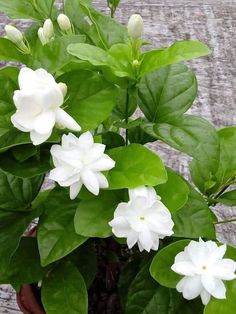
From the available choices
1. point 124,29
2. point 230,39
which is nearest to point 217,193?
point 124,29

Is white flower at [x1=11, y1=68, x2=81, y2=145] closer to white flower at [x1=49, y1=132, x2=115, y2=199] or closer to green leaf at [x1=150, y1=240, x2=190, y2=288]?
white flower at [x1=49, y1=132, x2=115, y2=199]

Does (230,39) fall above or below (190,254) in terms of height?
below

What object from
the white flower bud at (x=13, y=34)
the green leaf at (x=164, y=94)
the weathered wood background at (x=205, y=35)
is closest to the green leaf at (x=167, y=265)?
the green leaf at (x=164, y=94)

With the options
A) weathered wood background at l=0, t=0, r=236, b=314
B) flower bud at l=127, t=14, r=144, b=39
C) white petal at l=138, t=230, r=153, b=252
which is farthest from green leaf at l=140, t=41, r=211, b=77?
weathered wood background at l=0, t=0, r=236, b=314

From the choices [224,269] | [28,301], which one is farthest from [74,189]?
[28,301]

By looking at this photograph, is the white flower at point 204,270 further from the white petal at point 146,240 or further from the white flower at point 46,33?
the white flower at point 46,33

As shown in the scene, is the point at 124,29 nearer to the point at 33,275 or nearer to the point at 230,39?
the point at 33,275
